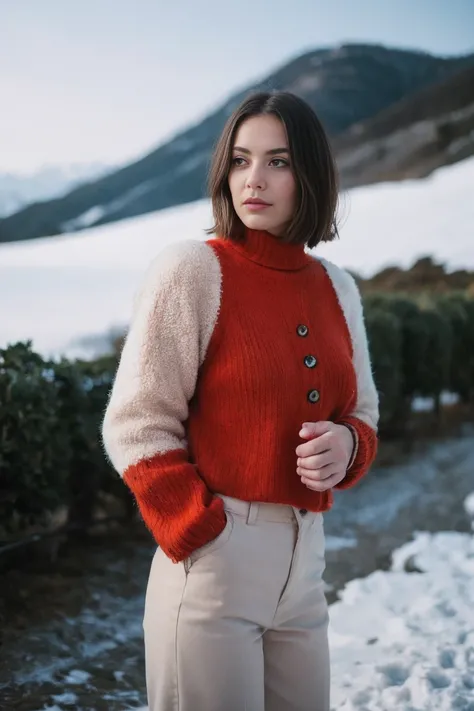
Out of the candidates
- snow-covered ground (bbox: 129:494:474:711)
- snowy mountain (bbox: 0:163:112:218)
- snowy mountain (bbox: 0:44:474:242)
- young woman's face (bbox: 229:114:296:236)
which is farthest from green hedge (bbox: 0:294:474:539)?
snowy mountain (bbox: 0:44:474:242)

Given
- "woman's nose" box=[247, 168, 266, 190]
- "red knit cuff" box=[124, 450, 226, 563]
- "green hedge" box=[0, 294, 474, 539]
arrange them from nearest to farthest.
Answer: "red knit cuff" box=[124, 450, 226, 563]
"woman's nose" box=[247, 168, 266, 190]
"green hedge" box=[0, 294, 474, 539]

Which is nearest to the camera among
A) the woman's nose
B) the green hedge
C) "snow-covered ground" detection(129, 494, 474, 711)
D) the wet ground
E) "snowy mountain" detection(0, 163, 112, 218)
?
the woman's nose

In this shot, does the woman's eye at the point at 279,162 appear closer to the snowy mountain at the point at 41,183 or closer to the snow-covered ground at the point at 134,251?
the snow-covered ground at the point at 134,251

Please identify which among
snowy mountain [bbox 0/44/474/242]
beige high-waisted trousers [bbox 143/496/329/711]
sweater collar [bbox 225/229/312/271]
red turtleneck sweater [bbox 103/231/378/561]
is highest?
snowy mountain [bbox 0/44/474/242]

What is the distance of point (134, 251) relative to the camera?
16.6 ft

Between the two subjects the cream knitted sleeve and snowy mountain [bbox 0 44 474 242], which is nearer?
the cream knitted sleeve

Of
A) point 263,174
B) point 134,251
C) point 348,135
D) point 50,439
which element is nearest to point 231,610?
point 263,174

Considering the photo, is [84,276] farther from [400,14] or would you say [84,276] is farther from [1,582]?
[400,14]

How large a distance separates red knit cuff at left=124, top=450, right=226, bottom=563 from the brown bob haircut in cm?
42

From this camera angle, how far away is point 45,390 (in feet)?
8.66

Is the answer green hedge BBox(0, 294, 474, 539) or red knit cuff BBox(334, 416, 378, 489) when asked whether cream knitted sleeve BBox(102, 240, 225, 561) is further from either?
green hedge BBox(0, 294, 474, 539)

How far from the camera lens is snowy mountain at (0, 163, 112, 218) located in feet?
13.5

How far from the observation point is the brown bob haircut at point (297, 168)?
3.89 ft

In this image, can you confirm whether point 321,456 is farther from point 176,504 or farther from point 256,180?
point 256,180
